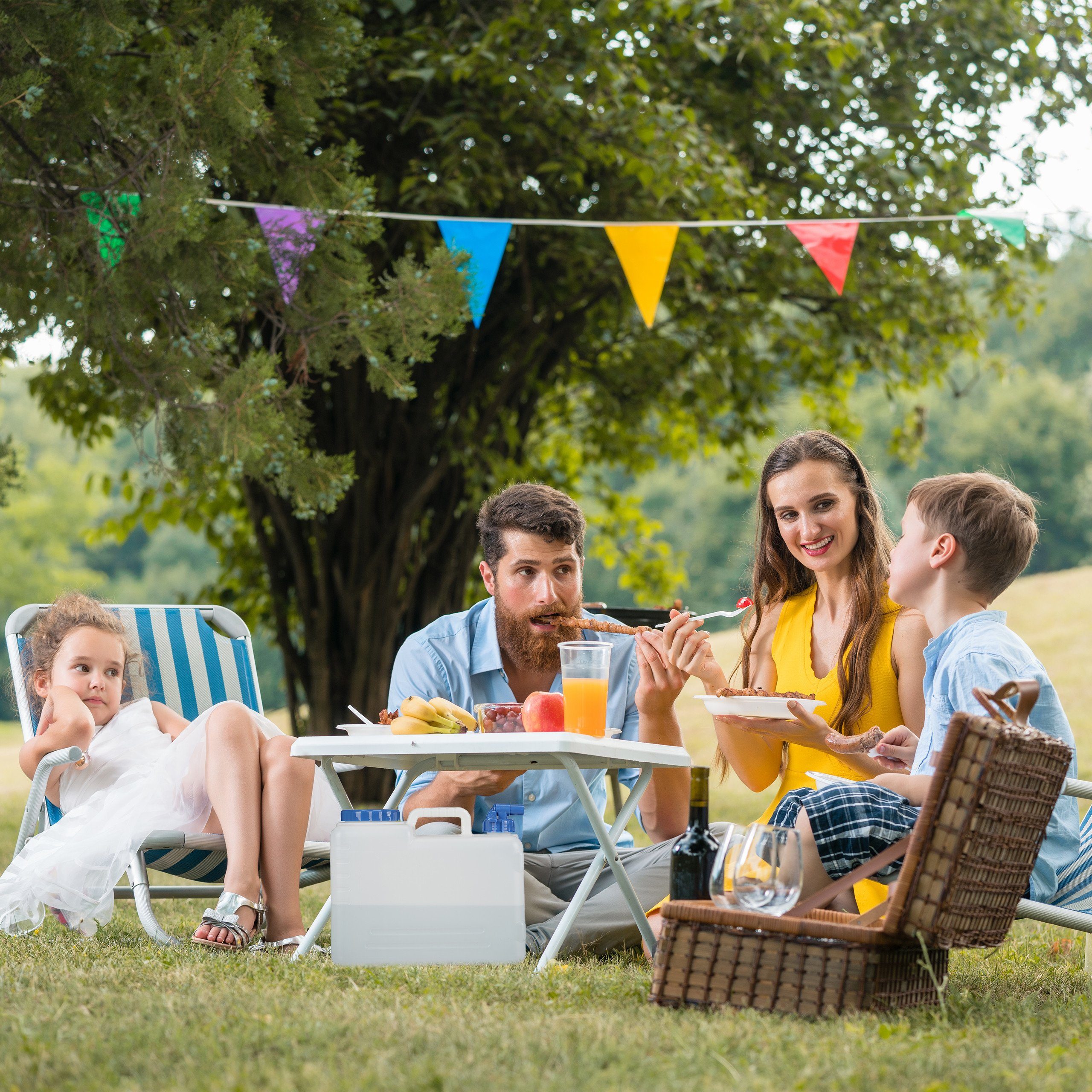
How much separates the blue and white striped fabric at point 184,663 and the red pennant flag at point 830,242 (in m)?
2.49

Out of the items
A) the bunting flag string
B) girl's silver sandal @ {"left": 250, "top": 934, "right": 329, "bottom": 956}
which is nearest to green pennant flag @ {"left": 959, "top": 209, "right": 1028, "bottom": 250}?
the bunting flag string

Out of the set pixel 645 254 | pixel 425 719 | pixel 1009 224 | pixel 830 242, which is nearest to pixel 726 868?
pixel 425 719

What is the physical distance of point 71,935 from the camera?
10.0 feet

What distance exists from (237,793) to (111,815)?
39cm

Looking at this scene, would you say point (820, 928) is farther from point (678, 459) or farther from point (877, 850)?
point (678, 459)

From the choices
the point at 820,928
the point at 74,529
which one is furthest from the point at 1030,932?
the point at 74,529

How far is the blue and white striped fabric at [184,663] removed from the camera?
371 centimetres

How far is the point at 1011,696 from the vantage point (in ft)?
6.89

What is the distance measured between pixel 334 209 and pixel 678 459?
3.62 meters

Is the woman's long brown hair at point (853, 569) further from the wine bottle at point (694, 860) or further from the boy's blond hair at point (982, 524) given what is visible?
the wine bottle at point (694, 860)

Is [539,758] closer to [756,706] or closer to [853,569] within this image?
[756,706]

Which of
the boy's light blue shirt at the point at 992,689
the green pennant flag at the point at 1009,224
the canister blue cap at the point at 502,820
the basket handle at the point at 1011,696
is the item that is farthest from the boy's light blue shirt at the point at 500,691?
the green pennant flag at the point at 1009,224

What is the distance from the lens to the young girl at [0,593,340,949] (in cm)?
282

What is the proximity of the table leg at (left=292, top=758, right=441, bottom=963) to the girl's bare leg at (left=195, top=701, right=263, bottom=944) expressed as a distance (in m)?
0.19
